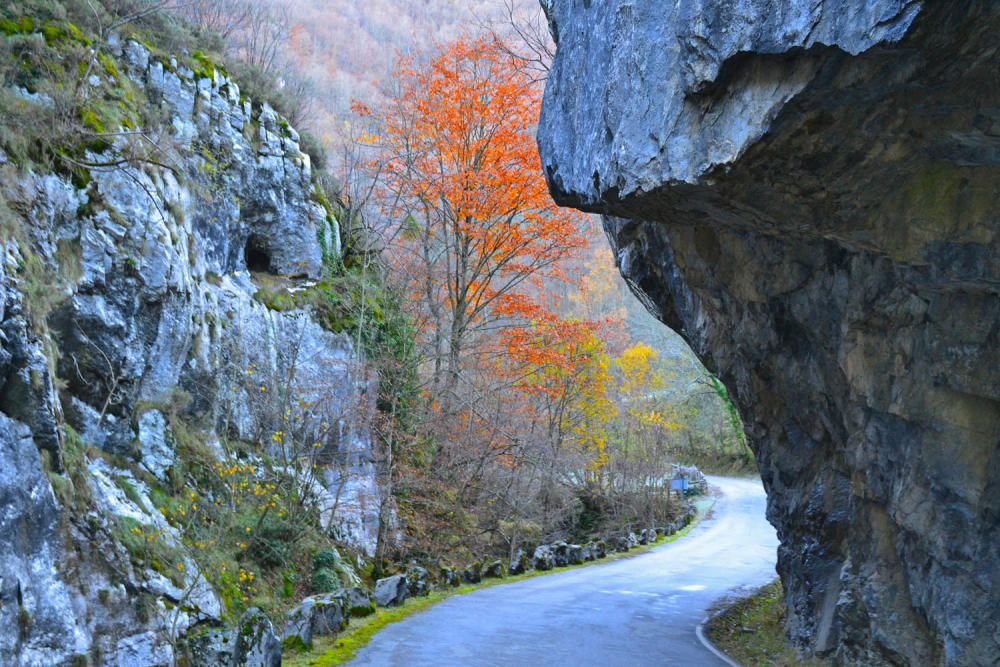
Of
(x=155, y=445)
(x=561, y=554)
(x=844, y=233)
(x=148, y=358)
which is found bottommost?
(x=561, y=554)

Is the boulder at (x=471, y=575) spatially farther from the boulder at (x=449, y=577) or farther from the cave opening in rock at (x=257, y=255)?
the cave opening in rock at (x=257, y=255)

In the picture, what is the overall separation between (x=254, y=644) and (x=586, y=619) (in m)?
6.50

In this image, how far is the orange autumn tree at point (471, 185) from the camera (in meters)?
23.4

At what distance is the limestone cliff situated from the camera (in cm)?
864

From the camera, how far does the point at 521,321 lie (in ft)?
83.5

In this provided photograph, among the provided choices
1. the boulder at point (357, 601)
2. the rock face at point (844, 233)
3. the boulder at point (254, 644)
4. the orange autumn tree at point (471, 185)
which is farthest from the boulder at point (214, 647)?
the orange autumn tree at point (471, 185)

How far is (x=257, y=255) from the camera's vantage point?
62.6 feet

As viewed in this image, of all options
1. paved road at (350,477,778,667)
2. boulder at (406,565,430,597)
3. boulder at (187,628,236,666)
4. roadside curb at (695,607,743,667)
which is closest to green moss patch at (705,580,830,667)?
roadside curb at (695,607,743,667)

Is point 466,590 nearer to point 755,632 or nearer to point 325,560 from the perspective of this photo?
point 325,560

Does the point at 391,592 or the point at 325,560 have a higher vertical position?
the point at 325,560

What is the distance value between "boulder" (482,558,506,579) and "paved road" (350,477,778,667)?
36.7 inches

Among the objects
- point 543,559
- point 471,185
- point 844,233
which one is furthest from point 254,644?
point 471,185

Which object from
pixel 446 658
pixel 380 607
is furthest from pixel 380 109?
pixel 446 658

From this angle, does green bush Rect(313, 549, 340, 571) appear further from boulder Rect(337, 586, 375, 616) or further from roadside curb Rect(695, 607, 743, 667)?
roadside curb Rect(695, 607, 743, 667)
